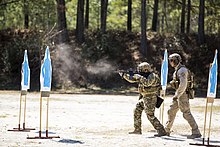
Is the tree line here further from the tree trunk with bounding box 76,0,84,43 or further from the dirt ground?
the dirt ground

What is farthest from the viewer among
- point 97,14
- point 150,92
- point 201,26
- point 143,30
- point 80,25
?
point 97,14

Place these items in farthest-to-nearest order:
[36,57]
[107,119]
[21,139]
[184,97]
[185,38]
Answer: [185,38], [36,57], [107,119], [184,97], [21,139]

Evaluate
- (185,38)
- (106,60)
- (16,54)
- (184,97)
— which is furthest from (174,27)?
(184,97)

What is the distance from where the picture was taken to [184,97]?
1132cm

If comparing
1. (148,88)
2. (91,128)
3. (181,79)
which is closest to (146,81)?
(148,88)

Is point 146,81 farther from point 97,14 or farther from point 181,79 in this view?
point 97,14

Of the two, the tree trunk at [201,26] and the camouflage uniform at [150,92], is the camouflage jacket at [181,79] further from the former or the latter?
the tree trunk at [201,26]

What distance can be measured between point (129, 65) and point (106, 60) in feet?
5.44

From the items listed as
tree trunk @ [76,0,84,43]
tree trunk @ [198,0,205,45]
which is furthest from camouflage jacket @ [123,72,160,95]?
tree trunk @ [76,0,84,43]

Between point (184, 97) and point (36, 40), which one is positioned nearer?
point (184, 97)

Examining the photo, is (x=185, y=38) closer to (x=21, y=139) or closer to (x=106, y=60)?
(x=106, y=60)

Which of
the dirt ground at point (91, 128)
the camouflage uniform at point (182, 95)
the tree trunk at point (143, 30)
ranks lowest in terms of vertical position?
the dirt ground at point (91, 128)

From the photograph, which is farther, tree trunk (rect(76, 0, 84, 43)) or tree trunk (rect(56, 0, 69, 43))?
tree trunk (rect(76, 0, 84, 43))

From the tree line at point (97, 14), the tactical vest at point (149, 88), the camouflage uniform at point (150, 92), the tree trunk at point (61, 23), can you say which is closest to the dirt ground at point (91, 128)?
the camouflage uniform at point (150, 92)
